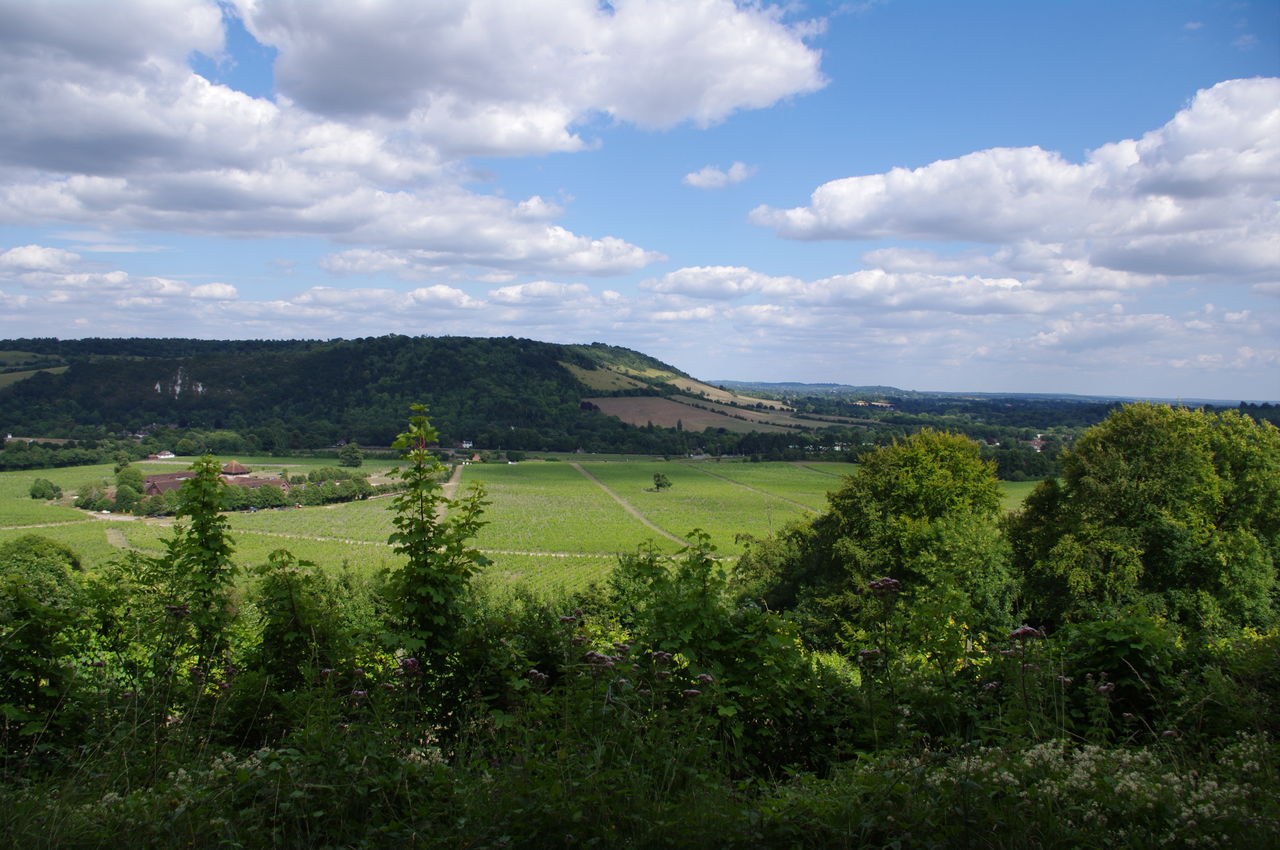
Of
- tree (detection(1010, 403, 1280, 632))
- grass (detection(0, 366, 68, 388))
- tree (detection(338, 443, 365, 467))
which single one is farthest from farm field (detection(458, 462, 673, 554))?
grass (detection(0, 366, 68, 388))

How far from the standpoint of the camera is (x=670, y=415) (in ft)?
477

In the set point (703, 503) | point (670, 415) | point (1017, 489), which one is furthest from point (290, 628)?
point (670, 415)

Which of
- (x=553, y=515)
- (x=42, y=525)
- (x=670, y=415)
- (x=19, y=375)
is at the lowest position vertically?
(x=42, y=525)

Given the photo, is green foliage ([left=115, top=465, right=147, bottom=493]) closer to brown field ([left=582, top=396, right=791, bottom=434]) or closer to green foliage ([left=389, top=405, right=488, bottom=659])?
brown field ([left=582, top=396, right=791, bottom=434])

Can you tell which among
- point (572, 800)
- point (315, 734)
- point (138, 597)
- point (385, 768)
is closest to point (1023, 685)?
point (572, 800)

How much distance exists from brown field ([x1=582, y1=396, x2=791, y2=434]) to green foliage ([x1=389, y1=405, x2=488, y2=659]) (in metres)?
129

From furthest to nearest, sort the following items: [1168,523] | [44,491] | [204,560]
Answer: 1. [44,491]
2. [1168,523]
3. [204,560]

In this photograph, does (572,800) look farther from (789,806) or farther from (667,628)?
(667,628)

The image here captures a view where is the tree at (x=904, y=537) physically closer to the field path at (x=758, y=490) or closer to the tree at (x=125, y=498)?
the field path at (x=758, y=490)

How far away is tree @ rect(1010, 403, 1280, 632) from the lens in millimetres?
18656

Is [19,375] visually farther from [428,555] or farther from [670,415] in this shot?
[428,555]

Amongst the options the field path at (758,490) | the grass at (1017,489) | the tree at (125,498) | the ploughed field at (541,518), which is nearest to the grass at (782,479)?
the field path at (758,490)

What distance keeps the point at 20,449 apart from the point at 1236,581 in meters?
129

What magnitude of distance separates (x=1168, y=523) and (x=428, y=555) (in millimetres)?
20798
